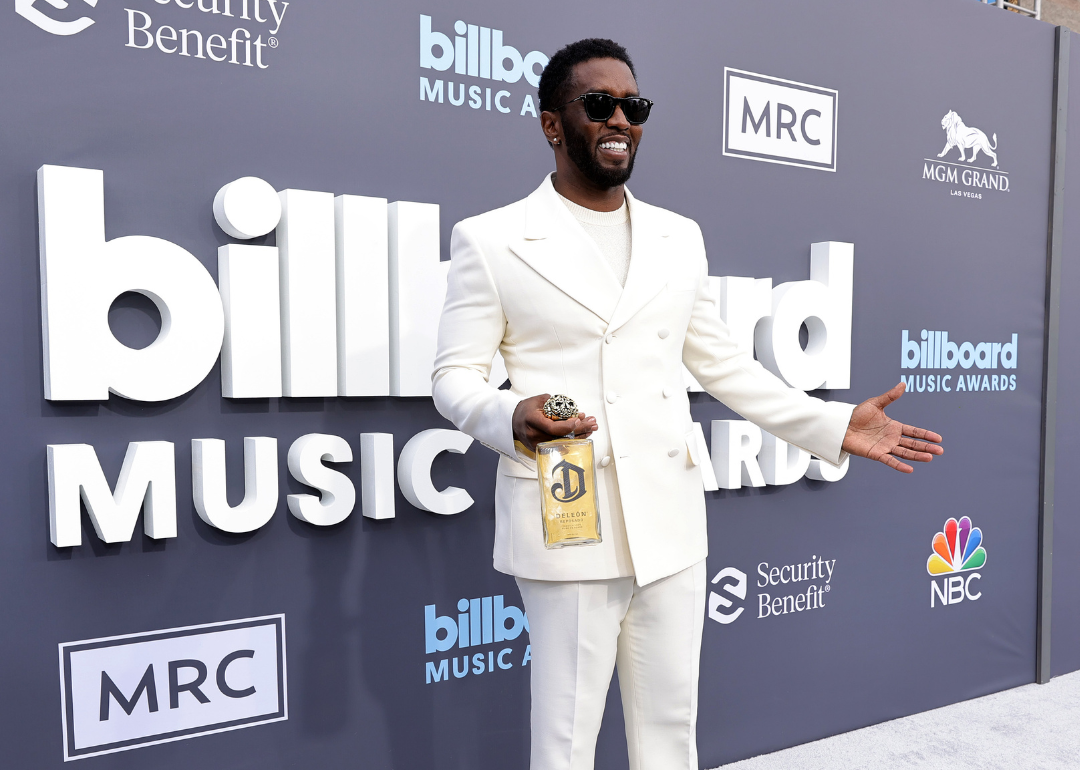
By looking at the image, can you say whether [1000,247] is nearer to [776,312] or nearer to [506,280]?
[776,312]

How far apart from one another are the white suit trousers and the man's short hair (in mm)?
826

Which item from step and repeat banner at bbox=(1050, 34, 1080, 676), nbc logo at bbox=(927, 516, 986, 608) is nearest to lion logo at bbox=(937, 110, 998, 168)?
step and repeat banner at bbox=(1050, 34, 1080, 676)

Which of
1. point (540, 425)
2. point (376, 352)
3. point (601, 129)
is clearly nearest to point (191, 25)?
point (376, 352)

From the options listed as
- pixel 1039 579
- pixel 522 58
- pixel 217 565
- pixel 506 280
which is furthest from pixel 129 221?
pixel 1039 579

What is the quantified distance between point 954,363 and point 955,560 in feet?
2.29

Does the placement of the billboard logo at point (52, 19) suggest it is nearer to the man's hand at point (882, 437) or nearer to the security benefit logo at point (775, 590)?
the man's hand at point (882, 437)

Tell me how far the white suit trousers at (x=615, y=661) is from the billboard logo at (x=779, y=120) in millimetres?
1528

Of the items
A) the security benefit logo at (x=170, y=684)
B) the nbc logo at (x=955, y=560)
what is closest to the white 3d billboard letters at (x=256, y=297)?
the security benefit logo at (x=170, y=684)

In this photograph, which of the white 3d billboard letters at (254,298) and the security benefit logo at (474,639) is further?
the security benefit logo at (474,639)

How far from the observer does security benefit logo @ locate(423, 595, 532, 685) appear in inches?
83.0

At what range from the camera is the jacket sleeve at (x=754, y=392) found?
5.08ft

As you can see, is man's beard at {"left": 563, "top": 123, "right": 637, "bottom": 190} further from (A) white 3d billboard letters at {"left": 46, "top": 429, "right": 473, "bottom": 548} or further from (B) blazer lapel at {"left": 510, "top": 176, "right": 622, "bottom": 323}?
(A) white 3d billboard letters at {"left": 46, "top": 429, "right": 473, "bottom": 548}

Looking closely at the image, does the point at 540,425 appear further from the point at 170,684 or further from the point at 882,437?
the point at 170,684

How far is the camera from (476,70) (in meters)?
2.13
